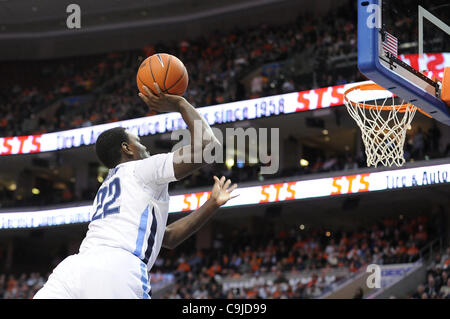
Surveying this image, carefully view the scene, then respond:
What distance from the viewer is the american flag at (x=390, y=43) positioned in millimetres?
6188

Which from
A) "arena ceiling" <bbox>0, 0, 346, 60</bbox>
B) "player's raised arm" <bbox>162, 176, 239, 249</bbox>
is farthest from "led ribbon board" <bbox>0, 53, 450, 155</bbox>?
"player's raised arm" <bbox>162, 176, 239, 249</bbox>

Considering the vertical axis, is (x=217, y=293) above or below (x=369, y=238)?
below

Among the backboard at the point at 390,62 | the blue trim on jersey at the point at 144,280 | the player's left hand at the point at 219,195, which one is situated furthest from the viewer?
the backboard at the point at 390,62

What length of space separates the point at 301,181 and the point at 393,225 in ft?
7.88

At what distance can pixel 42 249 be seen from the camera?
25.5m

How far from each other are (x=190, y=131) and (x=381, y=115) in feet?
18.6

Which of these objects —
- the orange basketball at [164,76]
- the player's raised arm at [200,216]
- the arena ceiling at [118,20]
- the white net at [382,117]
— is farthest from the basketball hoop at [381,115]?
the arena ceiling at [118,20]

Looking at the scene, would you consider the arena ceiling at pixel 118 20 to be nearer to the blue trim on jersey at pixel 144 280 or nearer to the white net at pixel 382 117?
the white net at pixel 382 117

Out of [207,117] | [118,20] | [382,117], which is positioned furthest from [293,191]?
[118,20]

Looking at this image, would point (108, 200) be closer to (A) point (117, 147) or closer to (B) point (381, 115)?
Answer: (A) point (117, 147)

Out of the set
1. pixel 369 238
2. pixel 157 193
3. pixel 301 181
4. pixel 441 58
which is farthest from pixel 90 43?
pixel 157 193

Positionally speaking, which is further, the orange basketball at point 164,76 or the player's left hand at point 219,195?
the orange basketball at point 164,76

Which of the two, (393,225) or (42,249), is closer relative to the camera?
(393,225)
